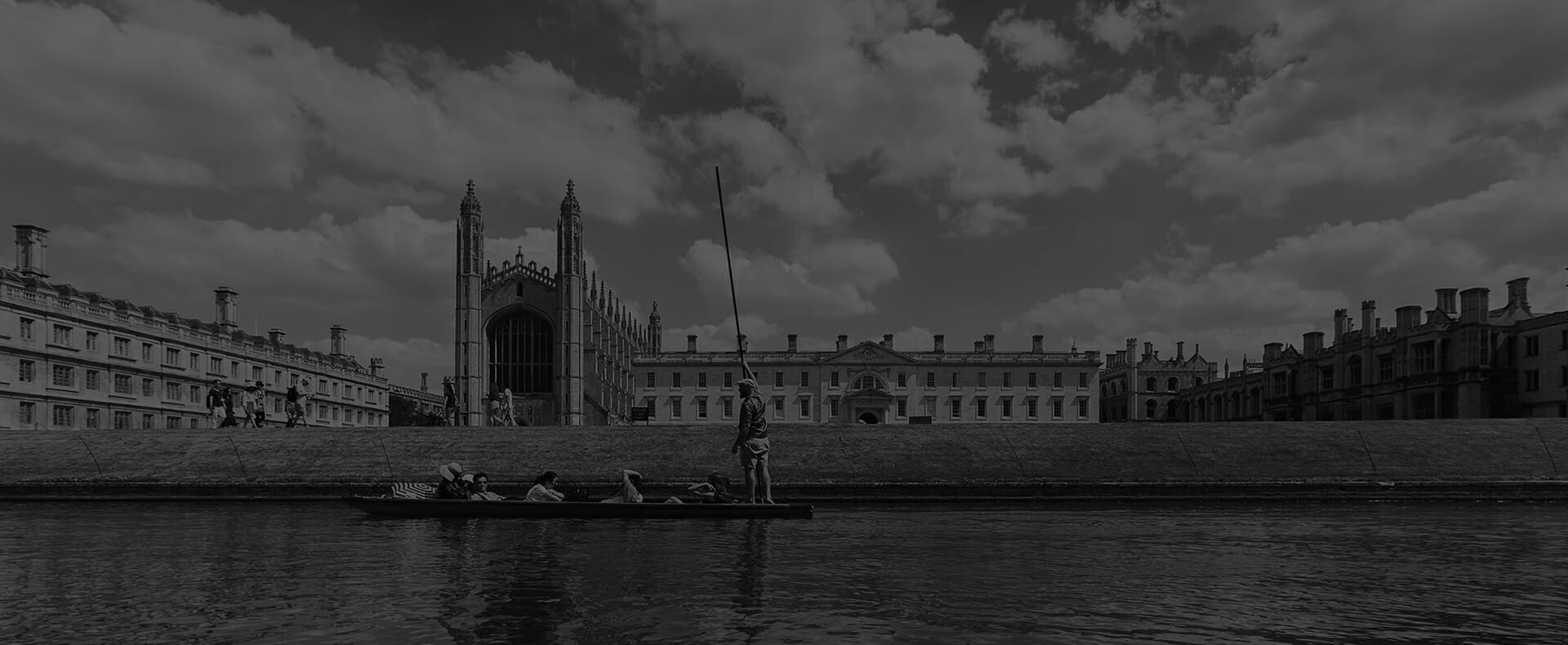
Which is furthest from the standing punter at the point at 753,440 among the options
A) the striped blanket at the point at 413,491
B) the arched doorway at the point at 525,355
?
the arched doorway at the point at 525,355

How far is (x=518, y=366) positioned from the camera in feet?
257

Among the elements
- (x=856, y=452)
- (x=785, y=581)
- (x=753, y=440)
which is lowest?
(x=856, y=452)

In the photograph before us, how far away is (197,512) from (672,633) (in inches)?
834

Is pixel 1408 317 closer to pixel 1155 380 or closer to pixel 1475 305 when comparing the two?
pixel 1475 305

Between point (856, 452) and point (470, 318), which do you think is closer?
point (856, 452)

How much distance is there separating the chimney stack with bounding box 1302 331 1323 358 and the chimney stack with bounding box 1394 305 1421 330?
12.4 m

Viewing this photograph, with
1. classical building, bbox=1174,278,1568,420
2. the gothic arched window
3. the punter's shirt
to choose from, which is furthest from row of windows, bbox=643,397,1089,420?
the punter's shirt

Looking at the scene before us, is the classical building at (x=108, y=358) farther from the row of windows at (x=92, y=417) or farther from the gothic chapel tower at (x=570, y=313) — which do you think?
the gothic chapel tower at (x=570, y=313)

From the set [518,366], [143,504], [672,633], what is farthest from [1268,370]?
[672,633]

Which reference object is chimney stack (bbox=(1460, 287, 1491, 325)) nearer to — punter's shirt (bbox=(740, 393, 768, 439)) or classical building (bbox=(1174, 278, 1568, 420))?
classical building (bbox=(1174, 278, 1568, 420))

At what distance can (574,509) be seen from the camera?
2142 centimetres

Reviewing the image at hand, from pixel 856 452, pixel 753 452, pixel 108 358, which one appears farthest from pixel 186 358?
pixel 753 452

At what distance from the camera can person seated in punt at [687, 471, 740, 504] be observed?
22.8 meters

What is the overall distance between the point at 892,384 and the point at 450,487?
80211mm
